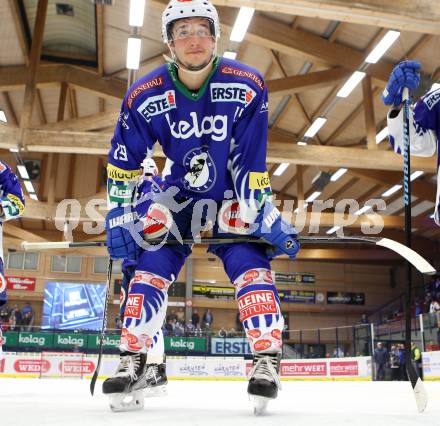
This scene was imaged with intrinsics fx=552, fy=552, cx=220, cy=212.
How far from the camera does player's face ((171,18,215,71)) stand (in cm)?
204

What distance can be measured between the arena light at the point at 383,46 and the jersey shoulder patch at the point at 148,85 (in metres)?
7.76

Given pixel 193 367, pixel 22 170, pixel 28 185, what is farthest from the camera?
pixel 28 185

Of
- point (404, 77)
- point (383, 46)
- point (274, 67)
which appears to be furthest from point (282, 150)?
point (404, 77)

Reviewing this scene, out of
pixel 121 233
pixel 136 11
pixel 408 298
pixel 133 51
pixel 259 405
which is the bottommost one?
pixel 259 405

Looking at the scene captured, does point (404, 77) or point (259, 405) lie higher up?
point (404, 77)

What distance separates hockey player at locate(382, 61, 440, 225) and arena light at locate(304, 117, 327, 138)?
33.8ft

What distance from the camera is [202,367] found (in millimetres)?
11977

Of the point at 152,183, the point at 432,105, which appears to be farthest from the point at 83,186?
the point at 432,105

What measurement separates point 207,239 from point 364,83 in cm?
940

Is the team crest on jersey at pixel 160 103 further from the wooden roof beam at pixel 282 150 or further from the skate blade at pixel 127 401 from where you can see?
the wooden roof beam at pixel 282 150

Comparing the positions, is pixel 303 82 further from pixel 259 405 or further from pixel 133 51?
pixel 259 405

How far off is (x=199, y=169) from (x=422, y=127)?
1.29m

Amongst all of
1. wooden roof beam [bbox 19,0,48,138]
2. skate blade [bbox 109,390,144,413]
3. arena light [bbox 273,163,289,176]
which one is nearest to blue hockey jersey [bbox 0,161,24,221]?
skate blade [bbox 109,390,144,413]

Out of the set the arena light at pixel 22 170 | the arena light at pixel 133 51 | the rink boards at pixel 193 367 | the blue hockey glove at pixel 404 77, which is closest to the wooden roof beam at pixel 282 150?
the arena light at pixel 133 51
